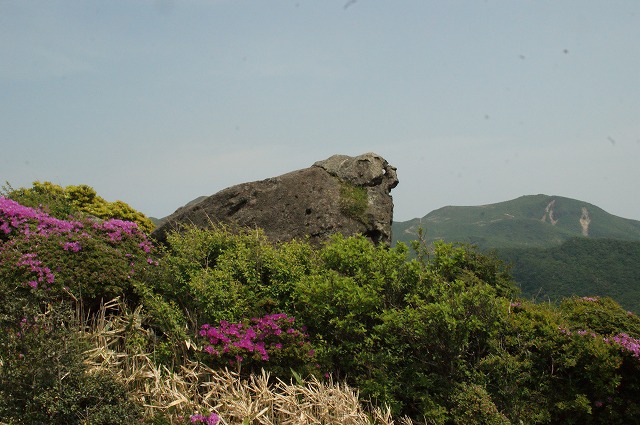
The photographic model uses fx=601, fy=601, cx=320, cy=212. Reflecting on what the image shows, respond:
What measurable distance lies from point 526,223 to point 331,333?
253 feet

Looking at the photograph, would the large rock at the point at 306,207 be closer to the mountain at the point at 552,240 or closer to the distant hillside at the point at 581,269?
the mountain at the point at 552,240

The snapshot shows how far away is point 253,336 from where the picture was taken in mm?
6879

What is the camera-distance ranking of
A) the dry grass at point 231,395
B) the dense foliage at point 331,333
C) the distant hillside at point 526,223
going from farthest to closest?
the distant hillside at point 526,223, the dry grass at point 231,395, the dense foliage at point 331,333

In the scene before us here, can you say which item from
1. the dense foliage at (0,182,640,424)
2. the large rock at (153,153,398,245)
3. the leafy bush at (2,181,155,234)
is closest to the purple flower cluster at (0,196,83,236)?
the dense foliage at (0,182,640,424)

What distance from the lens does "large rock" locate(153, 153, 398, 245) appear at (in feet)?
34.7

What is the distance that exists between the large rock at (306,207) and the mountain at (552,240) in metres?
1.18

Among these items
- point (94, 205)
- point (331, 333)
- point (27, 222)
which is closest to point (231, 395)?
point (331, 333)

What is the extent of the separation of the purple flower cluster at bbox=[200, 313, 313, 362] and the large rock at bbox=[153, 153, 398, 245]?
3.37m

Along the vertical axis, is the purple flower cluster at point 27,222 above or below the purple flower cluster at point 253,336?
above

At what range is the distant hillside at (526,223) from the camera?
73312 mm

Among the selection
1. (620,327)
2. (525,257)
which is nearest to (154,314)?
(620,327)

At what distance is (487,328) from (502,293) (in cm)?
290

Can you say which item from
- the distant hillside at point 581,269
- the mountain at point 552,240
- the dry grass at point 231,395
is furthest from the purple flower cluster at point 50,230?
the distant hillside at point 581,269

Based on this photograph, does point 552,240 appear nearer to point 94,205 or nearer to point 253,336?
point 94,205
